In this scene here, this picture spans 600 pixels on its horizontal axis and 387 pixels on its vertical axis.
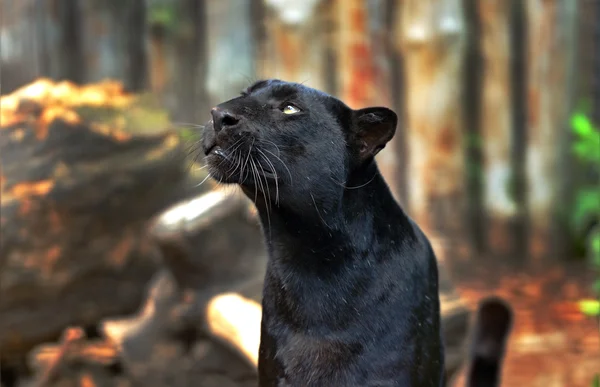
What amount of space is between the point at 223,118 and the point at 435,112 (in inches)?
128

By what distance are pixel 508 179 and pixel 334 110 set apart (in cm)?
334

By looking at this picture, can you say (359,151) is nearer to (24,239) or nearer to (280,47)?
(24,239)

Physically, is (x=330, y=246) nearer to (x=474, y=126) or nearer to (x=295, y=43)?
(x=295, y=43)

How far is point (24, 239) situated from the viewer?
10.9 ft

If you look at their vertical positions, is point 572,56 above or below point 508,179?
above

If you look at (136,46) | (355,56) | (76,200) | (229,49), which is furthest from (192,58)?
(76,200)

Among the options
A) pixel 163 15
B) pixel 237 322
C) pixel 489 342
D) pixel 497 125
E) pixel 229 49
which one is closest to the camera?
pixel 489 342

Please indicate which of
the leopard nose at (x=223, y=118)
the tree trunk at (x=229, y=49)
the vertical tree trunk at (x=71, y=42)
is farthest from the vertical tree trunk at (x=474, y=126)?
the leopard nose at (x=223, y=118)

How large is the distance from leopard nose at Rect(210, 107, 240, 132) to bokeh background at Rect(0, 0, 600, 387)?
597 mm

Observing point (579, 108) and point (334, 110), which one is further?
point (579, 108)

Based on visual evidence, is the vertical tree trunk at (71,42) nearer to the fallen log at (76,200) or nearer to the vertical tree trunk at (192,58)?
the fallen log at (76,200)

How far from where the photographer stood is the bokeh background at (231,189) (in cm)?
327

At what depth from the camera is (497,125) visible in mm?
4934

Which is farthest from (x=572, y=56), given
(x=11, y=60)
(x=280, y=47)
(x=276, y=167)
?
(x=276, y=167)
